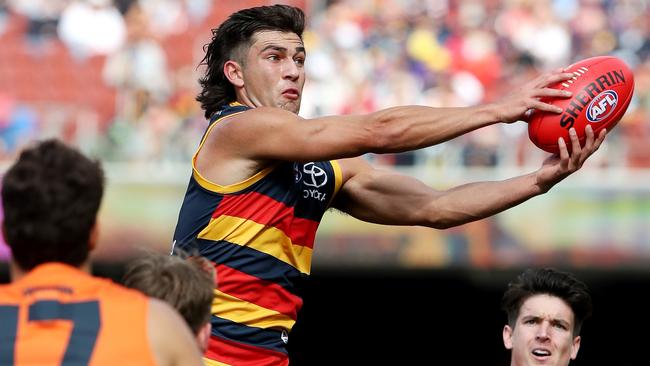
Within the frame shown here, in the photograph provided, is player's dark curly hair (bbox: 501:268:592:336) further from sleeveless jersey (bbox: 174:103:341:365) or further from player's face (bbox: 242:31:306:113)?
player's face (bbox: 242:31:306:113)

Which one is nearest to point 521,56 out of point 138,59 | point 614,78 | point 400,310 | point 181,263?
point 400,310

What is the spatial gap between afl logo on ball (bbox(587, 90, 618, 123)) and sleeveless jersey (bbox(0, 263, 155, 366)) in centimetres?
251

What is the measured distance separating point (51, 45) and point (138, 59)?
1191mm

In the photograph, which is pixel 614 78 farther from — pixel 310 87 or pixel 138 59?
pixel 138 59

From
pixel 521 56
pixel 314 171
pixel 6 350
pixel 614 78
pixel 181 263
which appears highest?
pixel 521 56

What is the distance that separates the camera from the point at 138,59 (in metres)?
12.4

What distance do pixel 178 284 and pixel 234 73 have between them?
2.18m

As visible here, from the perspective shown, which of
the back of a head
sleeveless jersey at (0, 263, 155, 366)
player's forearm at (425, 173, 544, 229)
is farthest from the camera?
player's forearm at (425, 173, 544, 229)

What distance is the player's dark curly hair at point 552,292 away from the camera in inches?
232

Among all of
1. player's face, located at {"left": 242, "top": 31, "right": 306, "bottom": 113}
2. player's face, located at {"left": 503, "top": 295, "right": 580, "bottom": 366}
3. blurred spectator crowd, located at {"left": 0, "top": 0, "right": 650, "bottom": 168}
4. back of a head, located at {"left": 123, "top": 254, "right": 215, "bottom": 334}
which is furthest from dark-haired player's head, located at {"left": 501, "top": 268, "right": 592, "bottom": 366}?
blurred spectator crowd, located at {"left": 0, "top": 0, "right": 650, "bottom": 168}

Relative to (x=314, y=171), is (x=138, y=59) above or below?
above

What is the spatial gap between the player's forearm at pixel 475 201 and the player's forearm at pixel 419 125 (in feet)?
2.11

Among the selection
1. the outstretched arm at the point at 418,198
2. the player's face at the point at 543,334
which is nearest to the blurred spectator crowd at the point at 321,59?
the player's face at the point at 543,334

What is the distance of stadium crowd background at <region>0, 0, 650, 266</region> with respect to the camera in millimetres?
10812
